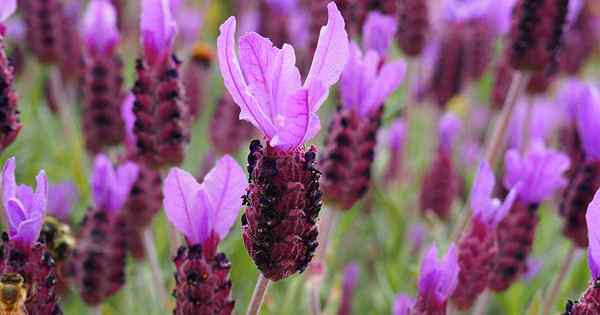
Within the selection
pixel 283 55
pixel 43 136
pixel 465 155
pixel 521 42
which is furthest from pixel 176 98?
pixel 465 155

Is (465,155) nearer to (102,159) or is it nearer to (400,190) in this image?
(400,190)

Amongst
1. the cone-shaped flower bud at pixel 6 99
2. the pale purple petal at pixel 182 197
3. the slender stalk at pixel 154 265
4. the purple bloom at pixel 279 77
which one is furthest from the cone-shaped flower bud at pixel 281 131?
the slender stalk at pixel 154 265

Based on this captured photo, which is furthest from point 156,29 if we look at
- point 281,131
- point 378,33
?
point 281,131

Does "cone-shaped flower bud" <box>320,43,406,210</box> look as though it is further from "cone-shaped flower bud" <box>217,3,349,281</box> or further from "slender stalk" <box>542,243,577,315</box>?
"cone-shaped flower bud" <box>217,3,349,281</box>

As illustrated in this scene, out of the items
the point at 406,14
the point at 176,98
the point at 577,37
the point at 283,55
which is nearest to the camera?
the point at 283,55

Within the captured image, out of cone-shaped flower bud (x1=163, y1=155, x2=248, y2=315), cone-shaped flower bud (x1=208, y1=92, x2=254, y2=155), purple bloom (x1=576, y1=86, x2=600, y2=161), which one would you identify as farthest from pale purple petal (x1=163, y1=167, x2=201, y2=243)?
cone-shaped flower bud (x1=208, y1=92, x2=254, y2=155)

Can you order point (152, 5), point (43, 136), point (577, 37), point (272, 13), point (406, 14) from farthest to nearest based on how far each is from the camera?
point (577, 37)
point (272, 13)
point (43, 136)
point (406, 14)
point (152, 5)
